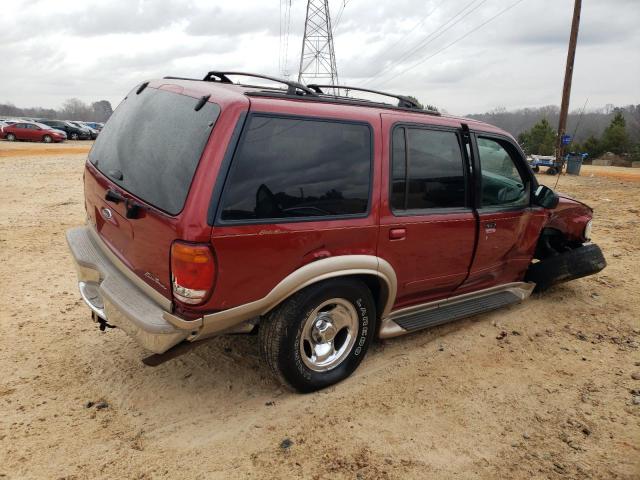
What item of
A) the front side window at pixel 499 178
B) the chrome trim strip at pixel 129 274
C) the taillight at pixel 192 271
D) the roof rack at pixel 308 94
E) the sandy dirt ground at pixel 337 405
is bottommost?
the sandy dirt ground at pixel 337 405

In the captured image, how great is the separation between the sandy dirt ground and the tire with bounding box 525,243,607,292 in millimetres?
384

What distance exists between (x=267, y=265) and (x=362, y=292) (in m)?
0.81

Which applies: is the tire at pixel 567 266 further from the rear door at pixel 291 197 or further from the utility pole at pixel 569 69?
the utility pole at pixel 569 69

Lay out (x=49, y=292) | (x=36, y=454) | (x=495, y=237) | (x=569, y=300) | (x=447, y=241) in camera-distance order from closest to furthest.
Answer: (x=36, y=454) → (x=447, y=241) → (x=495, y=237) → (x=49, y=292) → (x=569, y=300)

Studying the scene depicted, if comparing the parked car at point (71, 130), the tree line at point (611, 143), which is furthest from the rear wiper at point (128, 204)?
the tree line at point (611, 143)

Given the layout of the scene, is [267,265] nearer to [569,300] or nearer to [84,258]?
[84,258]

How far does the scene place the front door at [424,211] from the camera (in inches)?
129

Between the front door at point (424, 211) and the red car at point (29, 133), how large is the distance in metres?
33.8

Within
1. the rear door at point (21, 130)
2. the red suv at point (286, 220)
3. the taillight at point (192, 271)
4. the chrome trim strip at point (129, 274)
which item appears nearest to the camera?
the taillight at point (192, 271)

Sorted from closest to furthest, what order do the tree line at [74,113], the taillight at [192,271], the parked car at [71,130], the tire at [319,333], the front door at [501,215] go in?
the taillight at [192,271] < the tire at [319,333] < the front door at [501,215] < the parked car at [71,130] < the tree line at [74,113]

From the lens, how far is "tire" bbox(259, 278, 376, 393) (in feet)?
9.71

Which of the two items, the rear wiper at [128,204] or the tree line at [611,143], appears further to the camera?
the tree line at [611,143]

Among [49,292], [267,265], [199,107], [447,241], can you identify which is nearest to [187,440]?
[267,265]

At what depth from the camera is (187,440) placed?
9.19 feet
